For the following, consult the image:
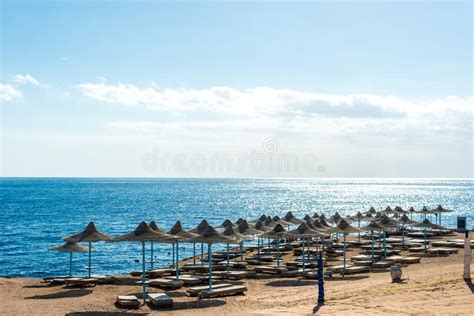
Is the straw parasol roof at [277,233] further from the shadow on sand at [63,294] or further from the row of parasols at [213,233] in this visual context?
the shadow on sand at [63,294]

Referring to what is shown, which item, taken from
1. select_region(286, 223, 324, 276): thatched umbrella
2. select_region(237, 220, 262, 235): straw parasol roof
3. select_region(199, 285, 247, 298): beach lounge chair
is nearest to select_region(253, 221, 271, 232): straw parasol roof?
select_region(237, 220, 262, 235): straw parasol roof

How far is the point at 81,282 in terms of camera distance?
2534 cm

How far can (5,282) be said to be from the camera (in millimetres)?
27266

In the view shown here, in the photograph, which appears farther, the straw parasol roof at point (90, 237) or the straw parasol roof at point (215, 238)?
the straw parasol roof at point (90, 237)

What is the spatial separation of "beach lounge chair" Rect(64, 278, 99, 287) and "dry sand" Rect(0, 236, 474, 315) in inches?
16.3

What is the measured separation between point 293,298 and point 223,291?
2789 millimetres

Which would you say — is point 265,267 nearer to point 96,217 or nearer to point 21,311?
point 21,311

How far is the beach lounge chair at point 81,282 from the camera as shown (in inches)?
997

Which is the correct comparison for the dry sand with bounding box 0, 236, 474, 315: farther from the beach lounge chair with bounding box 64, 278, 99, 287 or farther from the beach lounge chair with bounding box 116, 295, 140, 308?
the beach lounge chair with bounding box 64, 278, 99, 287

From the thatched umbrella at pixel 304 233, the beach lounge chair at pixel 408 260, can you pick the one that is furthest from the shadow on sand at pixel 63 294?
the beach lounge chair at pixel 408 260

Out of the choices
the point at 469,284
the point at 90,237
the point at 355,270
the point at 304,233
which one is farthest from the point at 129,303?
the point at 355,270

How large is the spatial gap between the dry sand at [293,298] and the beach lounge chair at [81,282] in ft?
1.36

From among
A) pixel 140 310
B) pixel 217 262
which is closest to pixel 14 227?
pixel 217 262

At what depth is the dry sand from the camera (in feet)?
56.0
